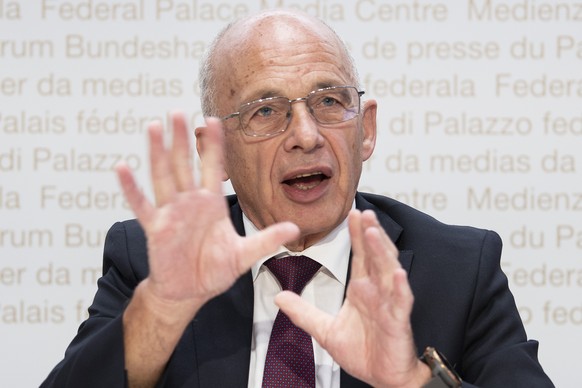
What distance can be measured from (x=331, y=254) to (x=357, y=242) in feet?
2.19

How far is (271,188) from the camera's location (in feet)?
7.97

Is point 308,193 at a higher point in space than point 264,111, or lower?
lower

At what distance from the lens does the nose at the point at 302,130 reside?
7.70 ft

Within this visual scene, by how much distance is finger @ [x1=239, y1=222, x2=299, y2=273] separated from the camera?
1.71 metres

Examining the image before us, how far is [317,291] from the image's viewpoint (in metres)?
2.42

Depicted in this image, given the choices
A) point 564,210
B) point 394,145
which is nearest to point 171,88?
point 394,145

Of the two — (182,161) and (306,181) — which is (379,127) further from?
(182,161)

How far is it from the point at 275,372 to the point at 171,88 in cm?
164

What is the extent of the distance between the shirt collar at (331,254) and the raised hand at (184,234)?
59 centimetres

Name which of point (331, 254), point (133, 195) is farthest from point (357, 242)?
point (331, 254)

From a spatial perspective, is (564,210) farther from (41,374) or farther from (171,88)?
(41,374)

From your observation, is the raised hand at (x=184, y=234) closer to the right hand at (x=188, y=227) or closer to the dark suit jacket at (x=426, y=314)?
the right hand at (x=188, y=227)

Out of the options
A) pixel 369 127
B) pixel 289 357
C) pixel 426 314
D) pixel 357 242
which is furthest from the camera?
pixel 369 127

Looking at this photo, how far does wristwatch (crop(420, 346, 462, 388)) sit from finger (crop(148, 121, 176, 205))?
62cm
